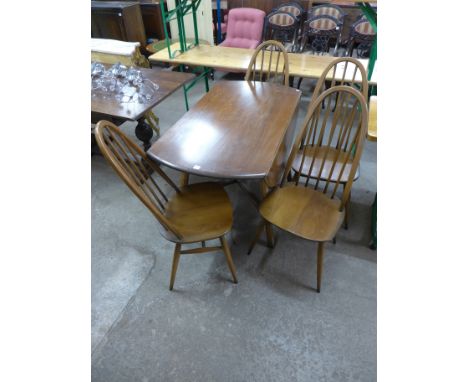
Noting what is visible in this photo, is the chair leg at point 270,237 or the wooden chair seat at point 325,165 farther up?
the wooden chair seat at point 325,165

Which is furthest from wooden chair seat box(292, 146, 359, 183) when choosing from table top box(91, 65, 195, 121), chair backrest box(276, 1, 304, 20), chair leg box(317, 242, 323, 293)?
chair backrest box(276, 1, 304, 20)

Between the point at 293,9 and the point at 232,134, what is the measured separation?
329cm

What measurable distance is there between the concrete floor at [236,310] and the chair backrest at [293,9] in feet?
10.1

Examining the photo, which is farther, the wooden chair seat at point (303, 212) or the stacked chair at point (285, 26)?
the stacked chair at point (285, 26)

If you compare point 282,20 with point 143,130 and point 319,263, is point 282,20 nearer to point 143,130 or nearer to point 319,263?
point 143,130

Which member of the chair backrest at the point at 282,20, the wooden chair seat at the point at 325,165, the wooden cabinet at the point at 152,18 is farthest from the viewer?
the wooden cabinet at the point at 152,18

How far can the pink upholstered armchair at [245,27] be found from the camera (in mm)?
3523

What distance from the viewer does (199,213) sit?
145 centimetres

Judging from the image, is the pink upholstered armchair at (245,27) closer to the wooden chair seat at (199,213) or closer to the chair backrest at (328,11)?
the chair backrest at (328,11)

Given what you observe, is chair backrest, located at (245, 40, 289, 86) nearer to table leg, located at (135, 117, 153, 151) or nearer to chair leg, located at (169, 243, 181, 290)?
table leg, located at (135, 117, 153, 151)

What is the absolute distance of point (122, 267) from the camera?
1729 mm

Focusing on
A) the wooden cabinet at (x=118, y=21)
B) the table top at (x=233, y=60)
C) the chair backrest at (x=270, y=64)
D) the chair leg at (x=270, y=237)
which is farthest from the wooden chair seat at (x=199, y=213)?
the wooden cabinet at (x=118, y=21)
